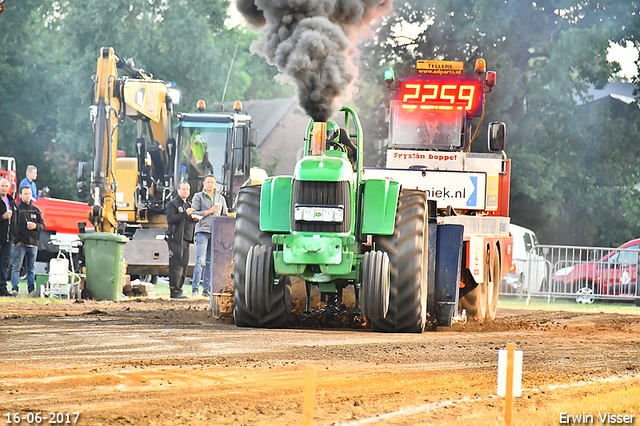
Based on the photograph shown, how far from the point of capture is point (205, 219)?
60.7ft

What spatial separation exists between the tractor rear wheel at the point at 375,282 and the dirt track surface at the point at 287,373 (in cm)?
38

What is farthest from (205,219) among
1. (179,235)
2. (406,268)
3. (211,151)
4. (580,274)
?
(580,274)

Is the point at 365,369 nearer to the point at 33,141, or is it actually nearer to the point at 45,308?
the point at 45,308

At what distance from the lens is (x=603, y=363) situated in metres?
9.79

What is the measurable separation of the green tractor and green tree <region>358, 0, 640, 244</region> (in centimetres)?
2070

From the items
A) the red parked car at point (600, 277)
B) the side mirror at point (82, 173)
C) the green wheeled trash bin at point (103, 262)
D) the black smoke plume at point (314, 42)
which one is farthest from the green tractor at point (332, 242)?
the red parked car at point (600, 277)

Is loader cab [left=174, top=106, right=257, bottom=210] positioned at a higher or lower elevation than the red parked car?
higher

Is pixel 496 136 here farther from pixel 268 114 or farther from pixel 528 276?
pixel 268 114

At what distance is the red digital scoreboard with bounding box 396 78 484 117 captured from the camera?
57.5 feet

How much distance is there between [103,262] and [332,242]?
757 cm

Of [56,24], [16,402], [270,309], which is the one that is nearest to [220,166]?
[270,309]

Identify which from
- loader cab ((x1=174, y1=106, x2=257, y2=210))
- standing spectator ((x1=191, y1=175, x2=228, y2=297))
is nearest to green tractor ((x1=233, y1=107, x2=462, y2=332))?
standing spectator ((x1=191, y1=175, x2=228, y2=297))

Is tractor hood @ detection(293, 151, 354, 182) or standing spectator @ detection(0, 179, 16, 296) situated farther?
standing spectator @ detection(0, 179, 16, 296)

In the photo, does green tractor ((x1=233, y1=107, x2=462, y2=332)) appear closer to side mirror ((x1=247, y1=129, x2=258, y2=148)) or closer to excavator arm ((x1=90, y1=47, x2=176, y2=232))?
excavator arm ((x1=90, y1=47, x2=176, y2=232))
